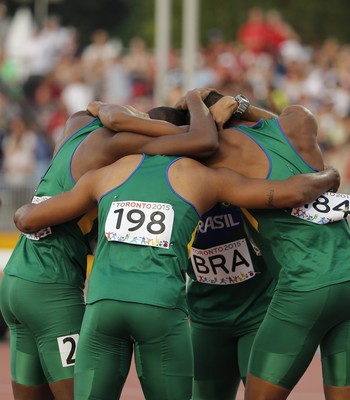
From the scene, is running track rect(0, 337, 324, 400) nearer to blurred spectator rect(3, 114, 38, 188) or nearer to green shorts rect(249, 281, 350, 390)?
green shorts rect(249, 281, 350, 390)

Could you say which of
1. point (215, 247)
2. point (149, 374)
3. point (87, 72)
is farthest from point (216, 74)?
point (149, 374)

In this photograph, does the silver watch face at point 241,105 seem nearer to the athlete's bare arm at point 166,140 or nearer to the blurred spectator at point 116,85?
the athlete's bare arm at point 166,140

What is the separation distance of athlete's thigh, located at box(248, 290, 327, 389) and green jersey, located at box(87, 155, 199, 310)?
0.63 metres

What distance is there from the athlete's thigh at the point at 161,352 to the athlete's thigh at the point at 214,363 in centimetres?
129

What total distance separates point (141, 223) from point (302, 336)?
3.70 feet

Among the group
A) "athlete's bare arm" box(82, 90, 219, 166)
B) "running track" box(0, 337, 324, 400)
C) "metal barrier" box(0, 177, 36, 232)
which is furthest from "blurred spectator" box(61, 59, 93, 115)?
"athlete's bare arm" box(82, 90, 219, 166)

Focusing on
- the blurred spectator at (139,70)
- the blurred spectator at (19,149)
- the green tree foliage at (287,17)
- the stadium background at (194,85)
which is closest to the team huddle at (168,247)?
the stadium background at (194,85)

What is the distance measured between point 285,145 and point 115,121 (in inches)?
37.8

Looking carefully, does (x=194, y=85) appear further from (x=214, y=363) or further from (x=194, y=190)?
(x=194, y=190)

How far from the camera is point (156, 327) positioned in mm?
5707

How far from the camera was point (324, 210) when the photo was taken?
6363 millimetres

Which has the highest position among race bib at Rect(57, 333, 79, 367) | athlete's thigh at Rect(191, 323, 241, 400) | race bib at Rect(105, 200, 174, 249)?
race bib at Rect(105, 200, 174, 249)

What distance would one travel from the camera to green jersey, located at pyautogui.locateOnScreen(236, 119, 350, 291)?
246 inches

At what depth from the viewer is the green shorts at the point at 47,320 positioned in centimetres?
632
